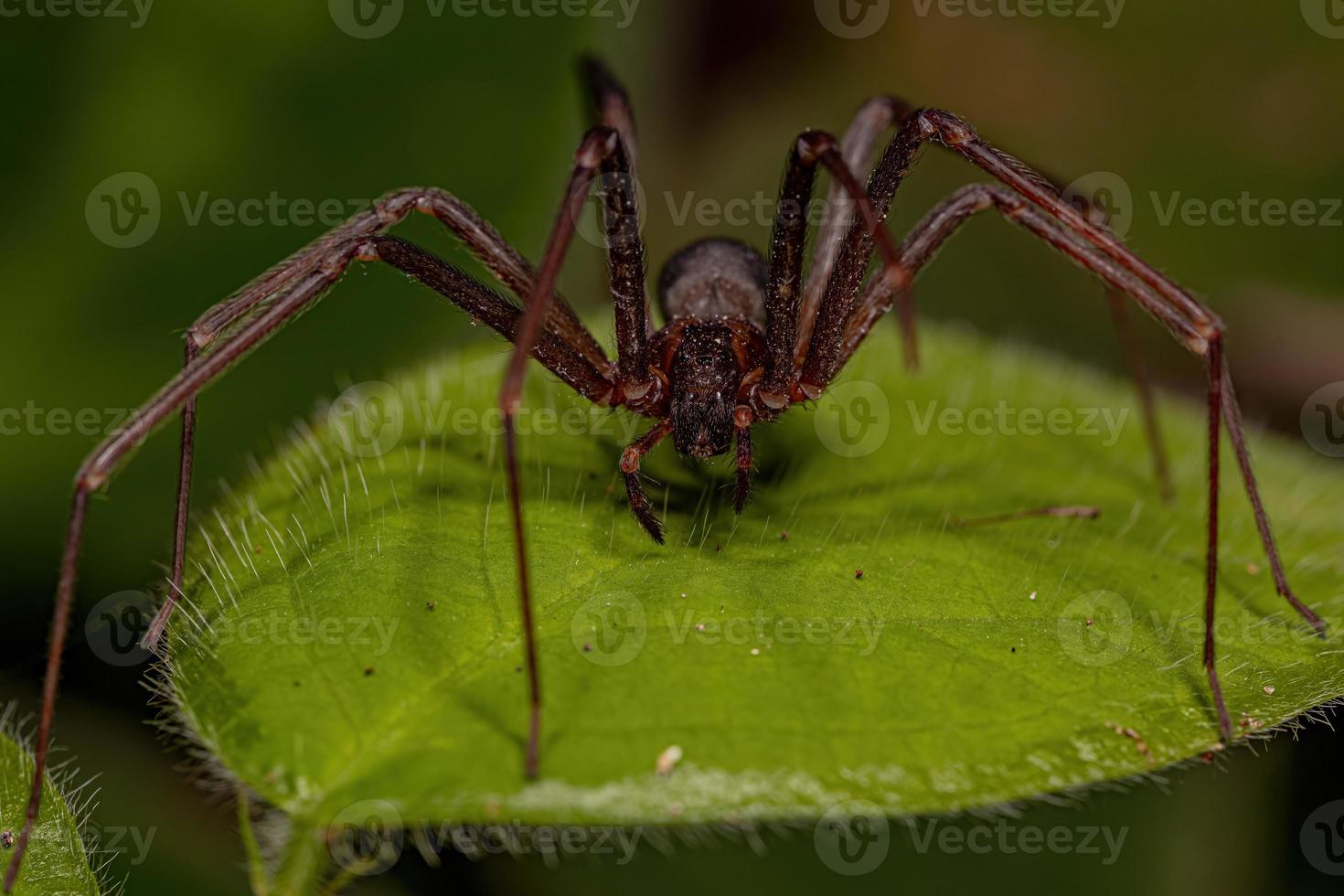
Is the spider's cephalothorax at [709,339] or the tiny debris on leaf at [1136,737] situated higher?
the spider's cephalothorax at [709,339]

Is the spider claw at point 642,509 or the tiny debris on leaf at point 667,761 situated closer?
the tiny debris on leaf at point 667,761

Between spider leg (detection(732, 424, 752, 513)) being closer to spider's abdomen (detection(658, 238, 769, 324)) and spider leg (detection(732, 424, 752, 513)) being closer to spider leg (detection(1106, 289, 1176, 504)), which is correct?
spider's abdomen (detection(658, 238, 769, 324))

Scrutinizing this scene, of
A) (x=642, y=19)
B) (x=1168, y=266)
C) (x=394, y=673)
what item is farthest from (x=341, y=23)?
(x=1168, y=266)

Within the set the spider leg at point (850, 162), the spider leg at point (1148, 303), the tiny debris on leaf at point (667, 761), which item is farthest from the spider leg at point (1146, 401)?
the tiny debris on leaf at point (667, 761)

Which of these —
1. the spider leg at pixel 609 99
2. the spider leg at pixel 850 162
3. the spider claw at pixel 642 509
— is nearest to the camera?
the spider claw at pixel 642 509

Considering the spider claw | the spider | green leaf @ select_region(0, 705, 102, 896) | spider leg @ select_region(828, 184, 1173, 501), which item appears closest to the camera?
green leaf @ select_region(0, 705, 102, 896)

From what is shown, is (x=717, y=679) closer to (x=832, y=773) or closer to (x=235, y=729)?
(x=832, y=773)

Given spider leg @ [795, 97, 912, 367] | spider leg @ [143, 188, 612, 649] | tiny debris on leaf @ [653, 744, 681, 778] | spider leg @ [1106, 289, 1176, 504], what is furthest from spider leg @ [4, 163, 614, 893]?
spider leg @ [1106, 289, 1176, 504]

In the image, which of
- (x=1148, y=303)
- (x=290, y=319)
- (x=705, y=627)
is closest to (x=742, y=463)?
(x=705, y=627)

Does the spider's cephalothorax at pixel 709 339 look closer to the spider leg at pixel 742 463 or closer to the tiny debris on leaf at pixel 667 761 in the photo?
the spider leg at pixel 742 463
